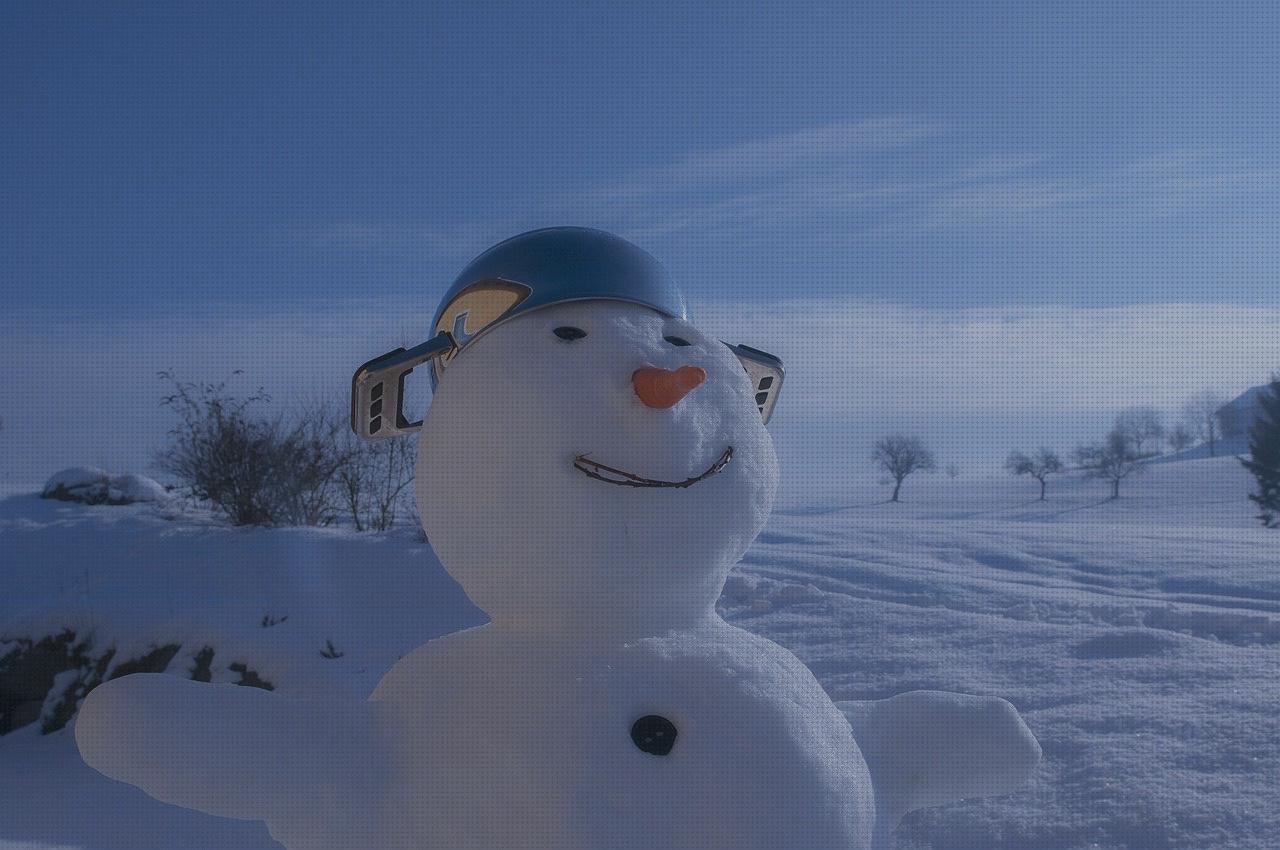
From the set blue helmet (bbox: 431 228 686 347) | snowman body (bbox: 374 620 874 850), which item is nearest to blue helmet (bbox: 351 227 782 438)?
blue helmet (bbox: 431 228 686 347)

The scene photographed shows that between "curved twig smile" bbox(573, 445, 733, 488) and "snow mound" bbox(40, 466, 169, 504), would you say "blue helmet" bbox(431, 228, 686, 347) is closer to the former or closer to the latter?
"curved twig smile" bbox(573, 445, 733, 488)

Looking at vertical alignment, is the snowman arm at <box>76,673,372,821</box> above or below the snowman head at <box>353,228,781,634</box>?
below

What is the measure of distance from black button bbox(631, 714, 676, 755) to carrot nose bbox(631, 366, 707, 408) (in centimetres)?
54

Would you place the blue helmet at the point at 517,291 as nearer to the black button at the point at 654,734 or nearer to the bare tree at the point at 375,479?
the black button at the point at 654,734

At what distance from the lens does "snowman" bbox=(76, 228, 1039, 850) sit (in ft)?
5.09

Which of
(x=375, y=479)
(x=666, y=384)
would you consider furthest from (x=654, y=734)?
(x=375, y=479)

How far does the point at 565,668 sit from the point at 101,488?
11.3 metres

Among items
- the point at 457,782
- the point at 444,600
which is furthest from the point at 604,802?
the point at 444,600

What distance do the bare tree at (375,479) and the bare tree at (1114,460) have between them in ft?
82.0

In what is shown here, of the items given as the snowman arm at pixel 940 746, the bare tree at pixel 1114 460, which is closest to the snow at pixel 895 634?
the snowman arm at pixel 940 746

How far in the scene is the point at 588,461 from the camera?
166cm

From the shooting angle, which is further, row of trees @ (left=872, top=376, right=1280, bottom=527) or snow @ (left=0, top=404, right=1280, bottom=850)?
row of trees @ (left=872, top=376, right=1280, bottom=527)

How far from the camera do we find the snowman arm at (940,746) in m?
1.97

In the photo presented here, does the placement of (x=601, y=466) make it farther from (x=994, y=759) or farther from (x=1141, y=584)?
(x=1141, y=584)
